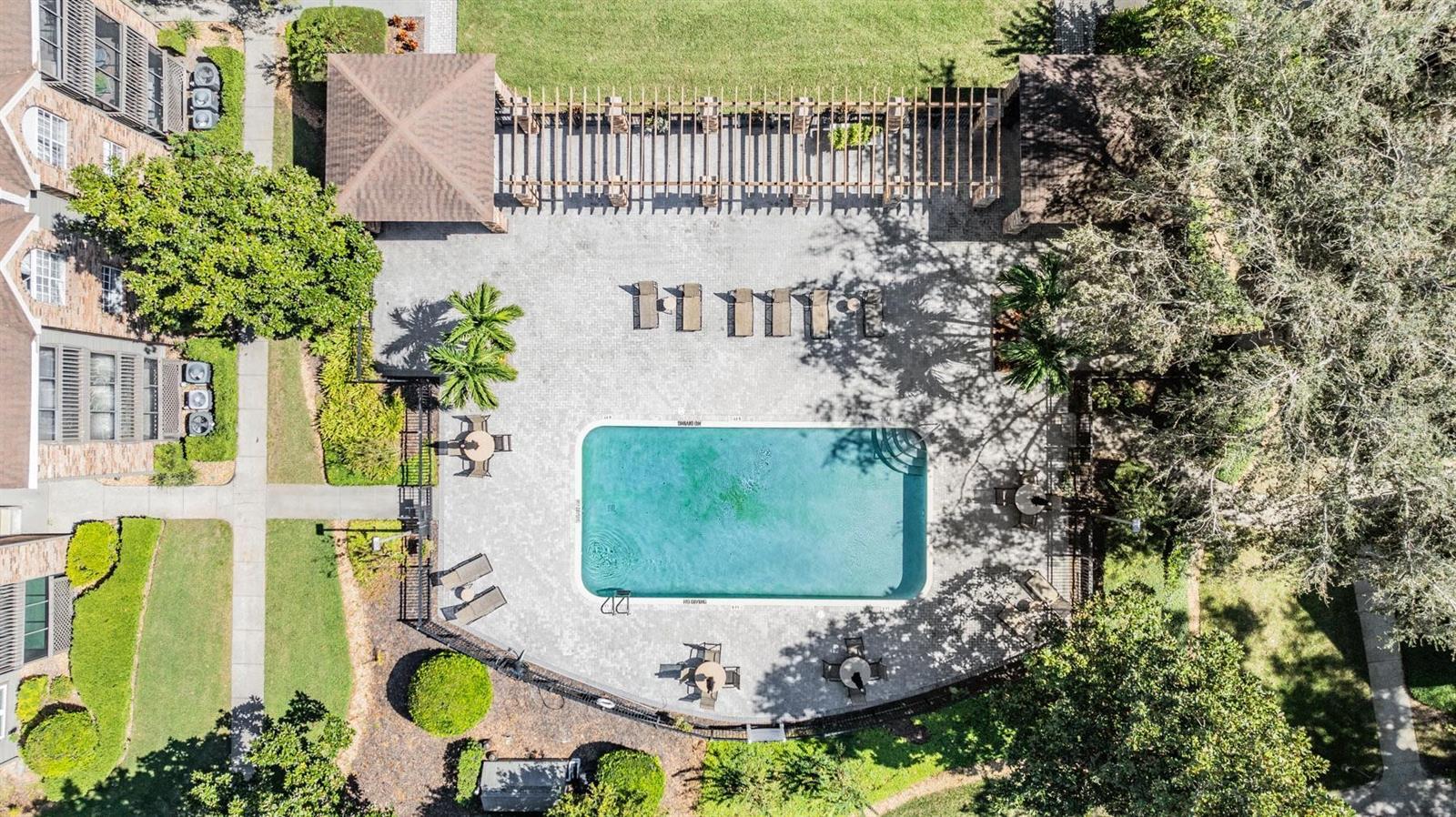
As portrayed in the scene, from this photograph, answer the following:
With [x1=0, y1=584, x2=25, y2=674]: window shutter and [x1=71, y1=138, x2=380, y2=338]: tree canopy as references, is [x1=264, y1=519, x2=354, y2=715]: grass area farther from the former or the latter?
[x1=71, y1=138, x2=380, y2=338]: tree canopy

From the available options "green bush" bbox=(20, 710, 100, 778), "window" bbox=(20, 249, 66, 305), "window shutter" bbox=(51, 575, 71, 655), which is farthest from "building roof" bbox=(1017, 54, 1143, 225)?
"green bush" bbox=(20, 710, 100, 778)

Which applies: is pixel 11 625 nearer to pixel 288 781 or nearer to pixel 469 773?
Answer: pixel 288 781

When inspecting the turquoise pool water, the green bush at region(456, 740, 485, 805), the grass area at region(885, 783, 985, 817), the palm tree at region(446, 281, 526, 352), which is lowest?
the grass area at region(885, 783, 985, 817)

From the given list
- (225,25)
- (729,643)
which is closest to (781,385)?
(729,643)

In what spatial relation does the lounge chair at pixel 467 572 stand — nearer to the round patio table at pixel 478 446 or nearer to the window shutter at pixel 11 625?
the round patio table at pixel 478 446

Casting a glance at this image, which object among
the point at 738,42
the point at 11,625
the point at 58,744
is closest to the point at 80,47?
the point at 11,625

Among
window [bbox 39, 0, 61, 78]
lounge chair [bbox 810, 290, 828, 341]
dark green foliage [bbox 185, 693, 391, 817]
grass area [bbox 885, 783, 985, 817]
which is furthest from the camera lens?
lounge chair [bbox 810, 290, 828, 341]

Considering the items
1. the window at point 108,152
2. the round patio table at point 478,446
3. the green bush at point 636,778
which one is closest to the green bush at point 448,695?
the green bush at point 636,778
